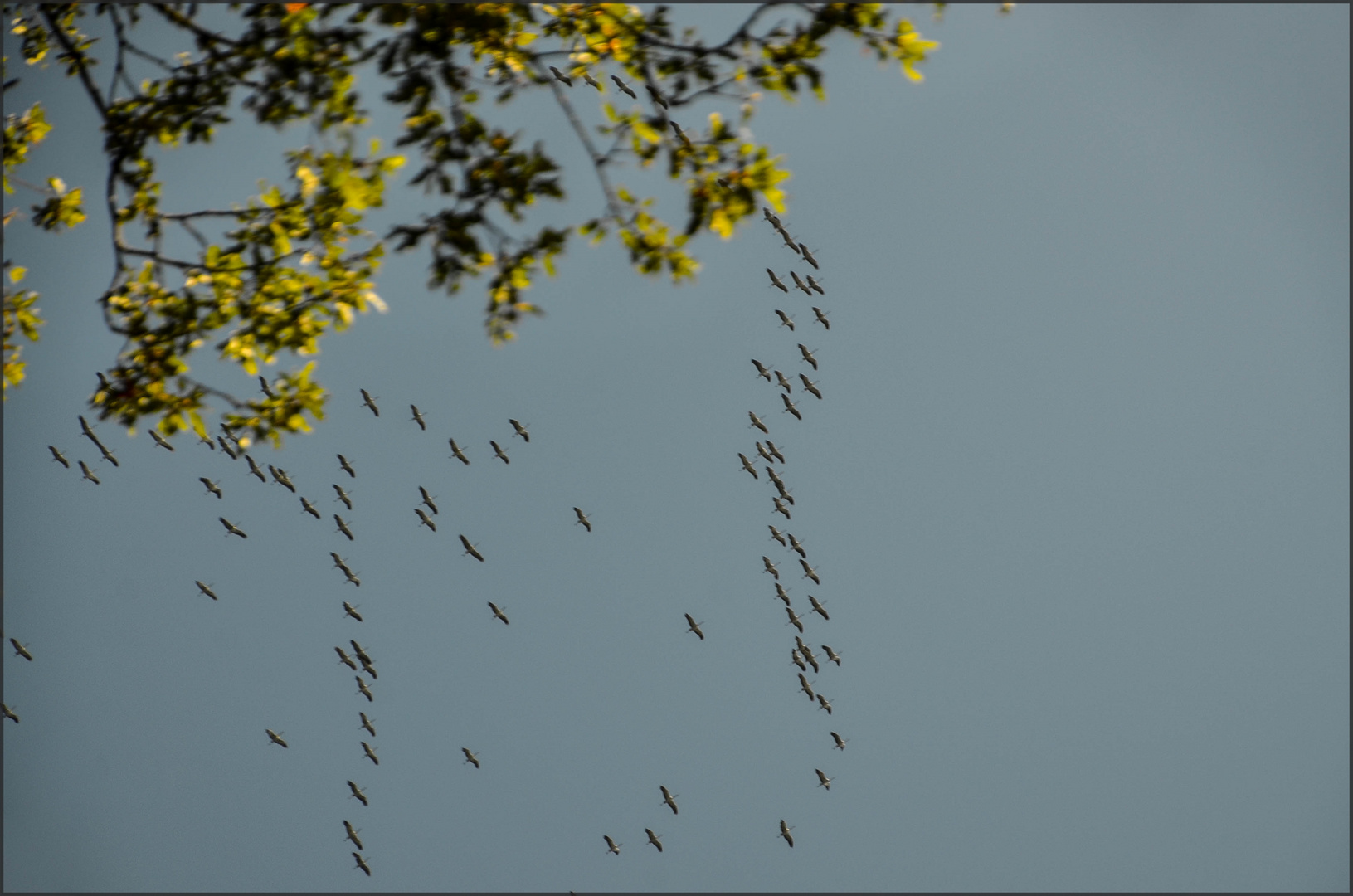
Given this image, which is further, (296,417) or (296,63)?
(296,417)

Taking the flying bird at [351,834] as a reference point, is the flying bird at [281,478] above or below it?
above

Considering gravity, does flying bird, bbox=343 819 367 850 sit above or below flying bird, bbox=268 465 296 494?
below

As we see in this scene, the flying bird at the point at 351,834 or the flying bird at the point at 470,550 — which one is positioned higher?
the flying bird at the point at 470,550

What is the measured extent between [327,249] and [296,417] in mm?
2027

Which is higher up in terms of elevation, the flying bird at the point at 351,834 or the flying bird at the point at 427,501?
the flying bird at the point at 427,501

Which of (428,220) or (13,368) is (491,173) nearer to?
(428,220)

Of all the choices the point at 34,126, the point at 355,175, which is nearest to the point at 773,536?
the point at 355,175

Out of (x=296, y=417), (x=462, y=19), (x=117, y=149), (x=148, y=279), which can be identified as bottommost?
(x=296, y=417)

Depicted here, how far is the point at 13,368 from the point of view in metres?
11.3

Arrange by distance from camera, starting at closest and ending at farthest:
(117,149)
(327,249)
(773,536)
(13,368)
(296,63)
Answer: (296,63), (117,149), (327,249), (13,368), (773,536)

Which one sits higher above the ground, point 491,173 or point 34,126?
point 34,126

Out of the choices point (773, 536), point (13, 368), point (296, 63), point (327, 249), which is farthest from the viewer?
point (773, 536)

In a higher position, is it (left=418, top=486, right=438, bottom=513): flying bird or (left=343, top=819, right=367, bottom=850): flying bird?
(left=418, top=486, right=438, bottom=513): flying bird

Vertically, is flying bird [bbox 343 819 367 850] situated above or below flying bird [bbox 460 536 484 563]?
below
